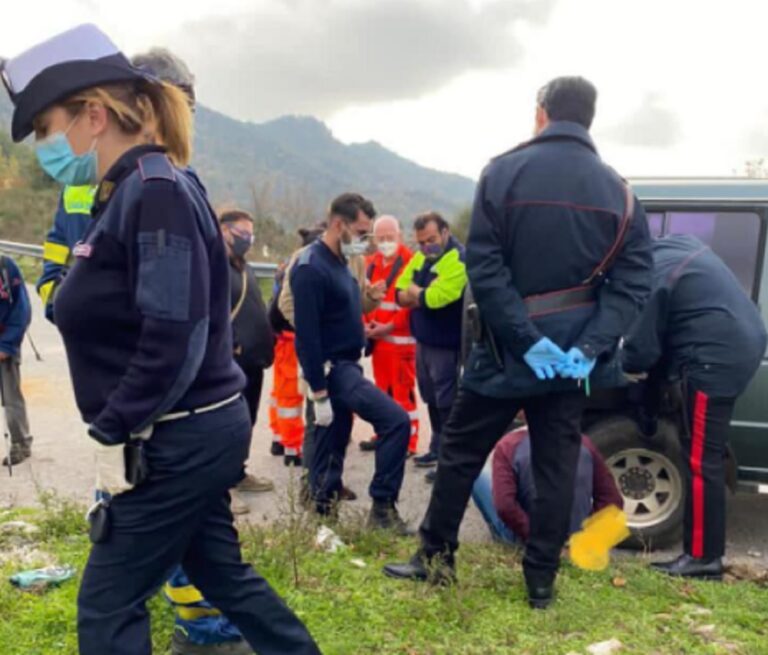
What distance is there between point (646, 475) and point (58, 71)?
3.75 m

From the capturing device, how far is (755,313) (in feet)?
12.8

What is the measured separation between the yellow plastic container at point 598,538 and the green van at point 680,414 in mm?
282

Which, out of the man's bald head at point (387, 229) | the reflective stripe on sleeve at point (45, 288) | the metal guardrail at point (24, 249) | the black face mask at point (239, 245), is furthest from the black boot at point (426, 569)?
the metal guardrail at point (24, 249)

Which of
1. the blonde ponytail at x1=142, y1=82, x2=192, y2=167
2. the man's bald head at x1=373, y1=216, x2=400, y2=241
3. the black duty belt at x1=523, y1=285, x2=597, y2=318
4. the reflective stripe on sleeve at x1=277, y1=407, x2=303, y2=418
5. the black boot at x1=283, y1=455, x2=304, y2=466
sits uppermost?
the blonde ponytail at x1=142, y1=82, x2=192, y2=167

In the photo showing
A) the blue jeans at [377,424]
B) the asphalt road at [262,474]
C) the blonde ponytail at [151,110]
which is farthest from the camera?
the asphalt road at [262,474]

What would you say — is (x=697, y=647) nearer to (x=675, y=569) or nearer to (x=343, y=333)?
(x=675, y=569)

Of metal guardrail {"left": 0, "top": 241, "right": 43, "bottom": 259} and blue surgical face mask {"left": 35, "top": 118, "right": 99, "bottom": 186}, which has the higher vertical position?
blue surgical face mask {"left": 35, "top": 118, "right": 99, "bottom": 186}

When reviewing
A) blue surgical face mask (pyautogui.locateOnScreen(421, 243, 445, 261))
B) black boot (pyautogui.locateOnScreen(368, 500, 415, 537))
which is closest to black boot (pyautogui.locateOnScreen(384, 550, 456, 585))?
black boot (pyautogui.locateOnScreen(368, 500, 415, 537))

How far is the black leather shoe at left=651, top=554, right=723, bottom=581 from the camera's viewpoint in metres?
3.77

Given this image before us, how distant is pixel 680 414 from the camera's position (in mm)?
4258

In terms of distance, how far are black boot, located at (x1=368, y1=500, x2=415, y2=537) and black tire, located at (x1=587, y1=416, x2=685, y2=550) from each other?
1188mm

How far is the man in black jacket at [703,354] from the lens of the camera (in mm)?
3750

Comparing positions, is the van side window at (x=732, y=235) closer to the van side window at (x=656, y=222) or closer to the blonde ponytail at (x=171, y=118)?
the van side window at (x=656, y=222)

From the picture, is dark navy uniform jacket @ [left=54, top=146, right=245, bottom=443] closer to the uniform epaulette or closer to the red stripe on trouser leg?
the uniform epaulette
